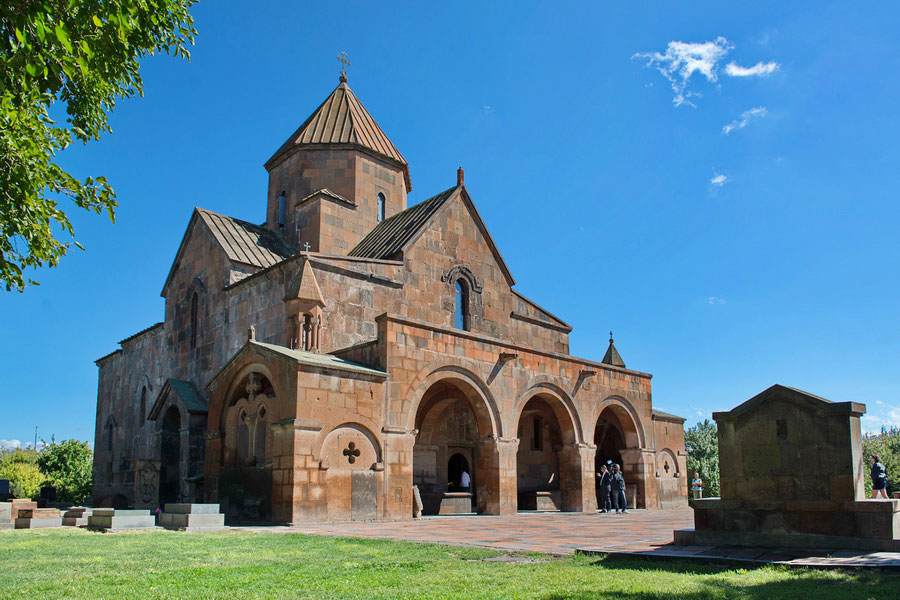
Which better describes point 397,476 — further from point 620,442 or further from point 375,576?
point 620,442

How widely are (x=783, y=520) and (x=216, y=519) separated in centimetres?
890

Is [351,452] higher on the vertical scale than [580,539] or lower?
higher

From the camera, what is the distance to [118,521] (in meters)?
12.2

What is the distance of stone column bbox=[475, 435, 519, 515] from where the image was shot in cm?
1748

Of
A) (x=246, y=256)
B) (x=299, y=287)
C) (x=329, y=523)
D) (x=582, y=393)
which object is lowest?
(x=329, y=523)

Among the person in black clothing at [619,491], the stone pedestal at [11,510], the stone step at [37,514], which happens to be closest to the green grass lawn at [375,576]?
the stone step at [37,514]

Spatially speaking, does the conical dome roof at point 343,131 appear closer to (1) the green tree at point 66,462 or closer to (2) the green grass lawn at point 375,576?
(2) the green grass lawn at point 375,576

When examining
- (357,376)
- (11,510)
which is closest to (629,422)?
(357,376)

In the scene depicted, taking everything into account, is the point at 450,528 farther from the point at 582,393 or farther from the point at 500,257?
the point at 500,257

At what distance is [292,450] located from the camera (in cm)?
1383

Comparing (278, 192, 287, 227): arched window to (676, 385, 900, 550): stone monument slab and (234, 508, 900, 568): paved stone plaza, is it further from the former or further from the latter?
(676, 385, 900, 550): stone monument slab

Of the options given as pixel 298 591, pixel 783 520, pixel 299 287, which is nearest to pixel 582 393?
pixel 299 287

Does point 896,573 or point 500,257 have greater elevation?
point 500,257

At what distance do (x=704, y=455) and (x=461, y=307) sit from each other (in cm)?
1965
